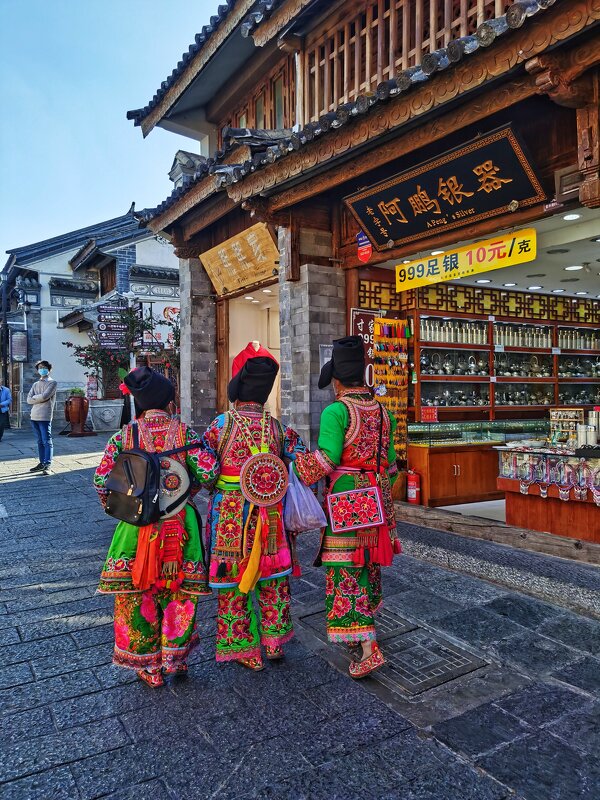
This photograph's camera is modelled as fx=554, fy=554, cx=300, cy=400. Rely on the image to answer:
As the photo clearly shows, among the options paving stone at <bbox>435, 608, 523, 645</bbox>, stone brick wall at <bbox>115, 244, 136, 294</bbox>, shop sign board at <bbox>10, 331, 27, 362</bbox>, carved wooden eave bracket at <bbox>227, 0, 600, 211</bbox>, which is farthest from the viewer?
shop sign board at <bbox>10, 331, 27, 362</bbox>

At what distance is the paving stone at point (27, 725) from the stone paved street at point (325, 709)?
1 centimetres

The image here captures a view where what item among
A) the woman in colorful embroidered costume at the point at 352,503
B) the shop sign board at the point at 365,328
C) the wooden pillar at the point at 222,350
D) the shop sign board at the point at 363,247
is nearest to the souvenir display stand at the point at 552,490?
the shop sign board at the point at 365,328

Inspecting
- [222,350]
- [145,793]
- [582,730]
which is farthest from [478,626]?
[222,350]

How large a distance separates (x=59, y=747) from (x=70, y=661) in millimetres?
928

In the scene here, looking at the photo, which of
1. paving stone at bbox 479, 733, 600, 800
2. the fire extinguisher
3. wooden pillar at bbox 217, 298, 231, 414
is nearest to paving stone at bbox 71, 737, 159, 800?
paving stone at bbox 479, 733, 600, 800

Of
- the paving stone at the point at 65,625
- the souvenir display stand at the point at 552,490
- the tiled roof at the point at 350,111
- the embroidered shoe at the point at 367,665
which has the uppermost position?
the tiled roof at the point at 350,111

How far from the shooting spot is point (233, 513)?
10.9 ft

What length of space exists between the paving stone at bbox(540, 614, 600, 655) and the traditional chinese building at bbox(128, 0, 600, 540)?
3.17 m

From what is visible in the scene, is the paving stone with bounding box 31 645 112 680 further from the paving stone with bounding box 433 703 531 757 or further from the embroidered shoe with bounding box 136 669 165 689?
the paving stone with bounding box 433 703 531 757

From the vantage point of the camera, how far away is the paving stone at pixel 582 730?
2596 millimetres

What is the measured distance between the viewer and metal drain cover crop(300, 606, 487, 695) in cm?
324

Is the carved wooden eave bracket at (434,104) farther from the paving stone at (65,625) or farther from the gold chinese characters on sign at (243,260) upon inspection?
Result: the paving stone at (65,625)

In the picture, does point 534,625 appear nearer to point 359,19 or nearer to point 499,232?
point 499,232

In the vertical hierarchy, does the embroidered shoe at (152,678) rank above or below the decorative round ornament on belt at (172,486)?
below
